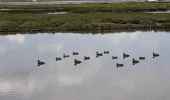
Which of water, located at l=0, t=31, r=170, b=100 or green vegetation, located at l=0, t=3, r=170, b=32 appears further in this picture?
green vegetation, located at l=0, t=3, r=170, b=32

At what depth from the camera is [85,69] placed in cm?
3738

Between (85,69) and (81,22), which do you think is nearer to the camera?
(85,69)

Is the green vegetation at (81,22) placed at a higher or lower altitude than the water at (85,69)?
higher

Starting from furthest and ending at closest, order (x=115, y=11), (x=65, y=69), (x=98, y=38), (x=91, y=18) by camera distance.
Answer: (x=115, y=11)
(x=91, y=18)
(x=98, y=38)
(x=65, y=69)

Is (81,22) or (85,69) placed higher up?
(81,22)

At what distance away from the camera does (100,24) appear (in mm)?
61594

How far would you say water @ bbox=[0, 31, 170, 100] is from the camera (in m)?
29.5

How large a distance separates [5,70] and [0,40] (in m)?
17.0

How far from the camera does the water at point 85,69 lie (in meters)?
29.5

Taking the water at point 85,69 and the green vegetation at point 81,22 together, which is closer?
the water at point 85,69

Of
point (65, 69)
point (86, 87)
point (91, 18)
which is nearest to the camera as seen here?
point (86, 87)

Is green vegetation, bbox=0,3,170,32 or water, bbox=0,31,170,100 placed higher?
green vegetation, bbox=0,3,170,32

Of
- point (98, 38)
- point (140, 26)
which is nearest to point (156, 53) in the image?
point (98, 38)

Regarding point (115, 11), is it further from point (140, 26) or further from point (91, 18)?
point (140, 26)
